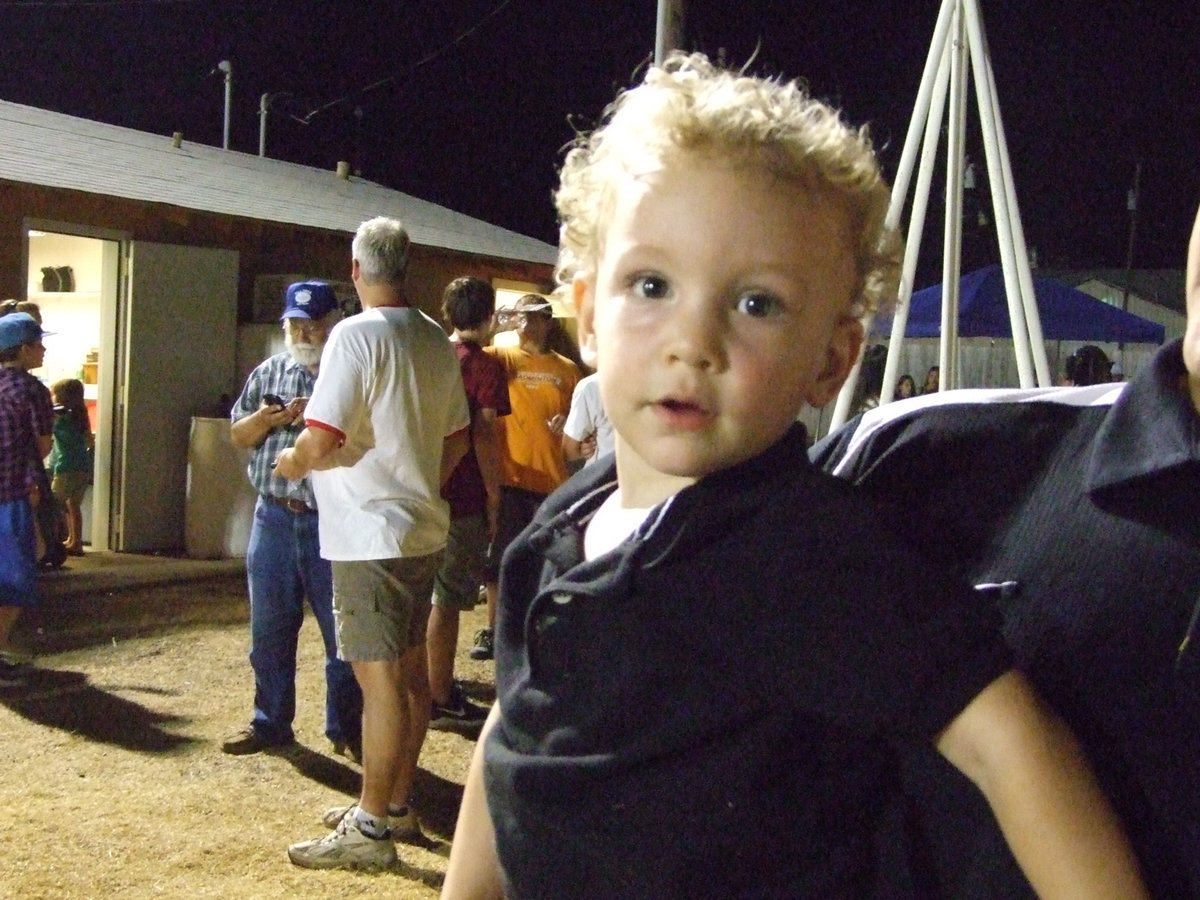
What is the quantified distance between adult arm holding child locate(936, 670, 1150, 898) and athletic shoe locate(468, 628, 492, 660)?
584 cm

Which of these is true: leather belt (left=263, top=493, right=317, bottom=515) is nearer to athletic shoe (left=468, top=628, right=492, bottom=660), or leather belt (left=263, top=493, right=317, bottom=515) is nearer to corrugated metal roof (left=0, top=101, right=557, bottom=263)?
athletic shoe (left=468, top=628, right=492, bottom=660)

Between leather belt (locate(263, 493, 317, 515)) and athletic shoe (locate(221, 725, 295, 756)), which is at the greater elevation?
leather belt (locate(263, 493, 317, 515))

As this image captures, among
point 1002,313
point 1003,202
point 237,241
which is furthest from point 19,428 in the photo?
point 1002,313

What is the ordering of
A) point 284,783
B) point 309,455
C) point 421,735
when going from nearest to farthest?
point 309,455 → point 421,735 → point 284,783

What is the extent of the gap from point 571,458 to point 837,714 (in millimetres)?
5305

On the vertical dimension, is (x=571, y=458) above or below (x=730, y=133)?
below

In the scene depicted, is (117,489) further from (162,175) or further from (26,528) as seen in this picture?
(26,528)

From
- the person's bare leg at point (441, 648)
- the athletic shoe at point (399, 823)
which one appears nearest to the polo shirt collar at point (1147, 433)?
the athletic shoe at point (399, 823)

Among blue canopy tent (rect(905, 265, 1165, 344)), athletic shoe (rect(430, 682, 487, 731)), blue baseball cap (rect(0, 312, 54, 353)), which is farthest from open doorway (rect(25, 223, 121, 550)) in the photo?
blue canopy tent (rect(905, 265, 1165, 344))

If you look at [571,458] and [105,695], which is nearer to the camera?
[105,695]

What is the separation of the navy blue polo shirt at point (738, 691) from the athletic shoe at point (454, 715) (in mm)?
4532

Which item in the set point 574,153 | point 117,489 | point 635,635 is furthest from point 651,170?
point 117,489

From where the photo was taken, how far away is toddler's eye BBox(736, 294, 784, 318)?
3.42 feet

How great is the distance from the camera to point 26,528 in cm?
597
